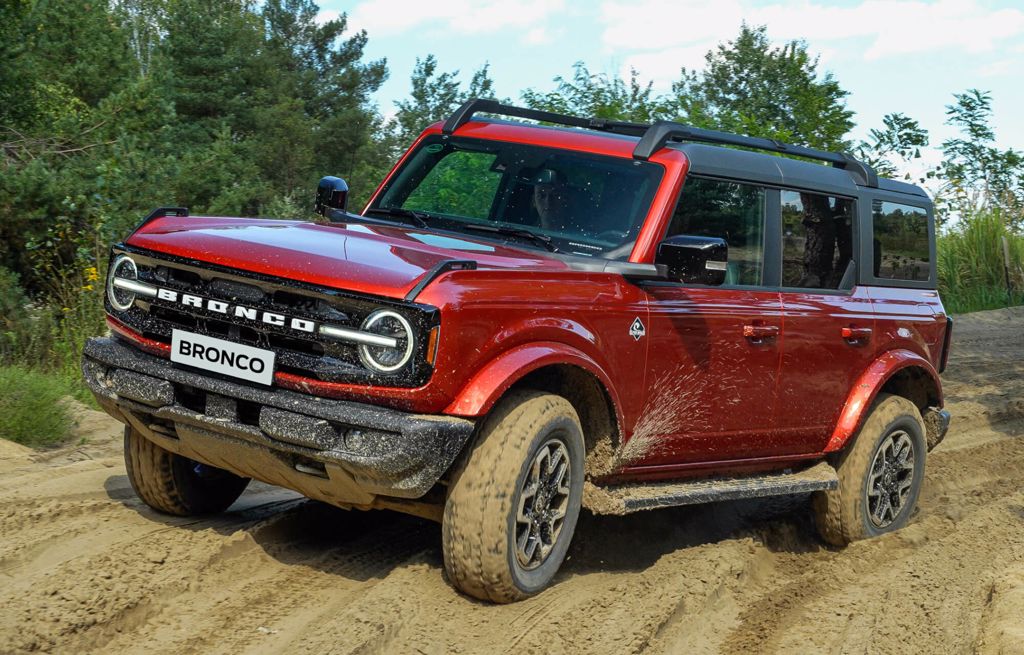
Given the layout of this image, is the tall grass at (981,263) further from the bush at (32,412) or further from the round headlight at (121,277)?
the round headlight at (121,277)

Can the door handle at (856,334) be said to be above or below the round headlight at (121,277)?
below

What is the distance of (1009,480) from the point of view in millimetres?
8383

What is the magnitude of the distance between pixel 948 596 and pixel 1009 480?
11.6 feet

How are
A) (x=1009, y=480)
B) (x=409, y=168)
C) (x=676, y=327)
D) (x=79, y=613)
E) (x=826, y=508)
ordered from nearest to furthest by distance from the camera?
(x=79, y=613)
(x=676, y=327)
(x=409, y=168)
(x=826, y=508)
(x=1009, y=480)

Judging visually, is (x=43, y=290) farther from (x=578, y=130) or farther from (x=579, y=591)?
(x=579, y=591)

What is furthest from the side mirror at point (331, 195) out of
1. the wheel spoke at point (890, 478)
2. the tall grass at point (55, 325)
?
the tall grass at point (55, 325)

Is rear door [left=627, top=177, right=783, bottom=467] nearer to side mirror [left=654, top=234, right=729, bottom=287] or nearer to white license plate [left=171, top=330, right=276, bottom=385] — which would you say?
side mirror [left=654, top=234, right=729, bottom=287]

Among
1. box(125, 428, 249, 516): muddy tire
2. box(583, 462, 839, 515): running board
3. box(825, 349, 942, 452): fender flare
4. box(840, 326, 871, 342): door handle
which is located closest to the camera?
box(583, 462, 839, 515): running board

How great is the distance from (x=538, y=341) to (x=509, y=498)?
1.95ft

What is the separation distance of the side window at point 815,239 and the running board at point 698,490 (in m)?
1.00

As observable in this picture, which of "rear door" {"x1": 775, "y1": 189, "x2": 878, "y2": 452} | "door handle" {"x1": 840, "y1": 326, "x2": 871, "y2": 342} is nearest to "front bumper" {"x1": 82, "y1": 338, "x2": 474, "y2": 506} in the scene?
"rear door" {"x1": 775, "y1": 189, "x2": 878, "y2": 452}

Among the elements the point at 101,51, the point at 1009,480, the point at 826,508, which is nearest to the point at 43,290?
the point at 101,51

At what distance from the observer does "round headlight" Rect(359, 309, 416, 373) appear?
3.95m

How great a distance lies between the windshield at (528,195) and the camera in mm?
5199
